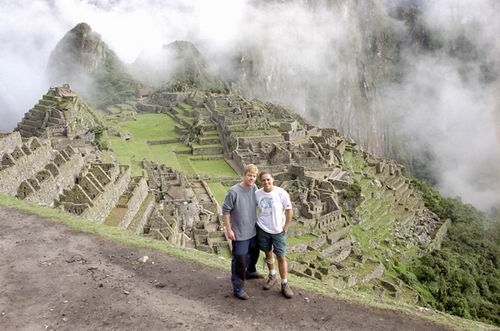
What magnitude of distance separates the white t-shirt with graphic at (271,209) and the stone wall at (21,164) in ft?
34.9

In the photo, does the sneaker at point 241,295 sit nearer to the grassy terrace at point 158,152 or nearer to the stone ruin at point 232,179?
the stone ruin at point 232,179

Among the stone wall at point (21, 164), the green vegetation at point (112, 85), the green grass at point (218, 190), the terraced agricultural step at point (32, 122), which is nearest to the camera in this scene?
the stone wall at point (21, 164)

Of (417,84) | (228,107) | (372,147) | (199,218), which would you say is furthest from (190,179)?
(417,84)

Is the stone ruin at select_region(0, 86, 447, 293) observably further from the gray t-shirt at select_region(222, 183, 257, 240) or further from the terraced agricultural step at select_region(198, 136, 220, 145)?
the gray t-shirt at select_region(222, 183, 257, 240)

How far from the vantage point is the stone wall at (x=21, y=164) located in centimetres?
1645

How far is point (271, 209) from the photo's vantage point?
27.2ft

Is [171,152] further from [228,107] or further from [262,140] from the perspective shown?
[228,107]

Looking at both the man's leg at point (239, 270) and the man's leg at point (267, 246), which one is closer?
the man's leg at point (239, 270)

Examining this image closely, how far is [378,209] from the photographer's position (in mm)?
37969

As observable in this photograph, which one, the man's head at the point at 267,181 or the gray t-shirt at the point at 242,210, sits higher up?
the man's head at the point at 267,181

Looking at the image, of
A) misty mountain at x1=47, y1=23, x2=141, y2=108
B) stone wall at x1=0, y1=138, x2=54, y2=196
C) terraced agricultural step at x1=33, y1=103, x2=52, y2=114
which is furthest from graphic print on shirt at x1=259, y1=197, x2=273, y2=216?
misty mountain at x1=47, y1=23, x2=141, y2=108

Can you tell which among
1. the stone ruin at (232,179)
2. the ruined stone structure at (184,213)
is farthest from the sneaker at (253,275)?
the ruined stone structure at (184,213)

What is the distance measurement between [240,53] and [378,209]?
10538 centimetres

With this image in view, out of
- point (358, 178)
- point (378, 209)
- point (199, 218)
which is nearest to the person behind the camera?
point (199, 218)
